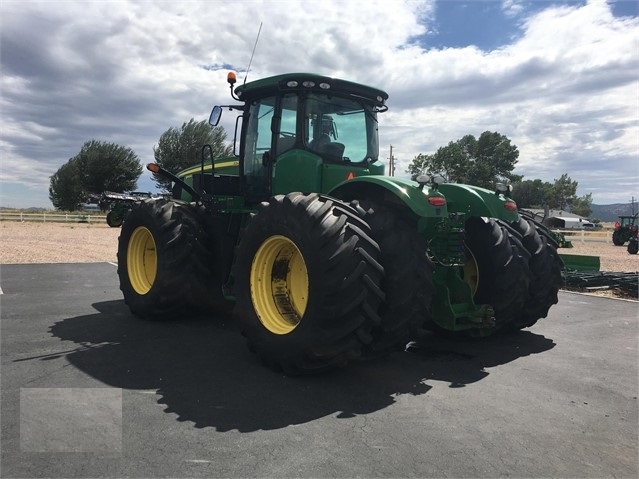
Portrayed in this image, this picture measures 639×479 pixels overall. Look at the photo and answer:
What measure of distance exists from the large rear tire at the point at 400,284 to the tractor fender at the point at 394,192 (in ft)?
0.76

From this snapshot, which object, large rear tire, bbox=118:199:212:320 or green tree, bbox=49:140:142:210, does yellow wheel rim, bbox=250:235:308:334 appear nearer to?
large rear tire, bbox=118:199:212:320

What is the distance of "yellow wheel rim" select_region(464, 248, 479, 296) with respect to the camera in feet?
18.5

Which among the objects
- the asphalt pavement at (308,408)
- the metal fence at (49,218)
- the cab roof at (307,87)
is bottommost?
the asphalt pavement at (308,408)

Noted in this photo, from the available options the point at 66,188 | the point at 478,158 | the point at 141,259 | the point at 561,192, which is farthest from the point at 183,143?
the point at 561,192

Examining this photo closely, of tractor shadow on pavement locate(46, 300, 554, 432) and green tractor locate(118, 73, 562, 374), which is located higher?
green tractor locate(118, 73, 562, 374)

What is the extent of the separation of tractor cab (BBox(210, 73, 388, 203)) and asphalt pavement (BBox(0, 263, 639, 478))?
2.04 m

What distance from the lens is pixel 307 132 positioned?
5.68 metres

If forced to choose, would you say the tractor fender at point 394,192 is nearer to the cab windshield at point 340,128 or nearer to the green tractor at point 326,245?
the green tractor at point 326,245

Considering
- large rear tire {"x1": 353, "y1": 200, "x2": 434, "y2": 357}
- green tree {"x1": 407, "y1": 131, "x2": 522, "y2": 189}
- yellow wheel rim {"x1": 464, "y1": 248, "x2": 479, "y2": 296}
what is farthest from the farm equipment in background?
green tree {"x1": 407, "y1": 131, "x2": 522, "y2": 189}

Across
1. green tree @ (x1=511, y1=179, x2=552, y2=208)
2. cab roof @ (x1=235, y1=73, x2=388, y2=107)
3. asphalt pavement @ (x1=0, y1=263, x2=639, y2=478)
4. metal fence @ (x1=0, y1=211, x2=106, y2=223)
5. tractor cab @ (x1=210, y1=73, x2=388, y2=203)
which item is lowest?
asphalt pavement @ (x1=0, y1=263, x2=639, y2=478)

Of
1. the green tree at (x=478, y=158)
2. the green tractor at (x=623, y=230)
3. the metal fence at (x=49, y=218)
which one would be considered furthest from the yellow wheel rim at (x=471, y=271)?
the green tree at (x=478, y=158)

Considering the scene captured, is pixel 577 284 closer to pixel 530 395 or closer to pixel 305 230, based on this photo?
pixel 530 395

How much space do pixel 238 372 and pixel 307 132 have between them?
2.83 m

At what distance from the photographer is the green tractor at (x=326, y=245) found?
4031 millimetres
